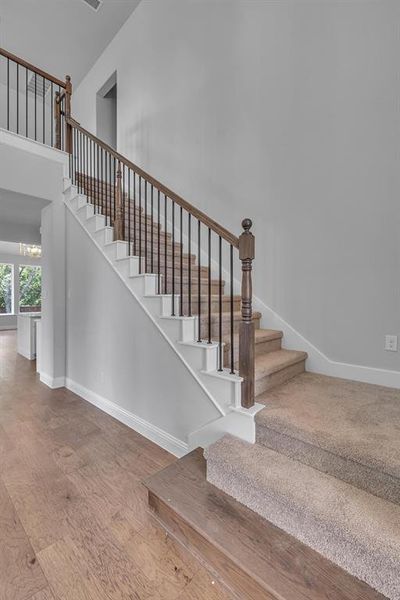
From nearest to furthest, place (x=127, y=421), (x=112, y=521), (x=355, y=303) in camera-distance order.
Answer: (x=112, y=521), (x=355, y=303), (x=127, y=421)

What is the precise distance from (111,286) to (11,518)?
1.78m

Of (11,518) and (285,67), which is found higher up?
(285,67)

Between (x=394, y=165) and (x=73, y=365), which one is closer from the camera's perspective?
(x=394, y=165)

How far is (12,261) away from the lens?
8.71 metres

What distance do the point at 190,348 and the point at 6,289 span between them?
29.8 ft

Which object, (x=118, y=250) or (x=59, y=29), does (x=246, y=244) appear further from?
(x=59, y=29)

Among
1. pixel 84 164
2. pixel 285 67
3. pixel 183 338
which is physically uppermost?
pixel 285 67

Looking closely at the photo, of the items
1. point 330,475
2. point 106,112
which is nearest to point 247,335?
point 330,475

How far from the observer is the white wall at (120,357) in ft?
6.79

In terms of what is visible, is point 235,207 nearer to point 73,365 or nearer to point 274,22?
point 274,22

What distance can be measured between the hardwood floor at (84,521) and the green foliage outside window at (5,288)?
7557 millimetres

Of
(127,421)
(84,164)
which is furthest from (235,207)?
(127,421)

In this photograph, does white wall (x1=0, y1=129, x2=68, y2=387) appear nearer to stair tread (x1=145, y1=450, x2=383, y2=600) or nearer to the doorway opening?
stair tread (x1=145, y1=450, x2=383, y2=600)

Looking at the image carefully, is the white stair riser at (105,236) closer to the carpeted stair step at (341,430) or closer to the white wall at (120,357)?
the white wall at (120,357)
